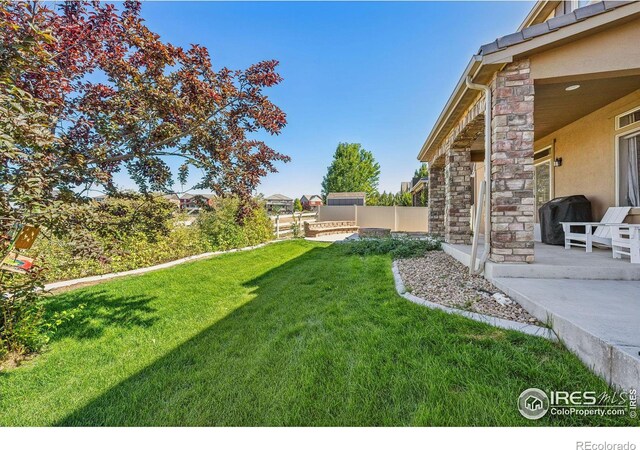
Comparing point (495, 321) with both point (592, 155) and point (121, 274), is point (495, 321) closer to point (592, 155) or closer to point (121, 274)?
point (592, 155)

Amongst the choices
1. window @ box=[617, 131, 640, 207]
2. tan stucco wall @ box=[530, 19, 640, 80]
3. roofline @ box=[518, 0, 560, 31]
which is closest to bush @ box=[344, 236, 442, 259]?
window @ box=[617, 131, 640, 207]

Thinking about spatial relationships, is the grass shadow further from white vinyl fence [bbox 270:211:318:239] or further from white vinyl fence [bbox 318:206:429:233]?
white vinyl fence [bbox 318:206:429:233]

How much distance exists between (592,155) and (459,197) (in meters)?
2.57

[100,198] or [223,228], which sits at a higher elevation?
[100,198]

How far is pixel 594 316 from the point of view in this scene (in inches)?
90.7

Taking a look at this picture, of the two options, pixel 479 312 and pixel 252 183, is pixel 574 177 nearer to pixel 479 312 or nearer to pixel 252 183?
pixel 479 312

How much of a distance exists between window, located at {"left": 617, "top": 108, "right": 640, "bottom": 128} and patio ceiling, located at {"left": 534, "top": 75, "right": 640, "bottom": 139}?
0.33m

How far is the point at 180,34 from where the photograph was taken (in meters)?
4.39

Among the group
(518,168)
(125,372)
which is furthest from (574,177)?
(125,372)

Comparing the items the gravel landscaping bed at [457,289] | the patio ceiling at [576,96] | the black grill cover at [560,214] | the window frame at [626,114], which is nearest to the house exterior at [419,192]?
the black grill cover at [560,214]

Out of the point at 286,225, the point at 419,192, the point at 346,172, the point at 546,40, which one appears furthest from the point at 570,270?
the point at 346,172
